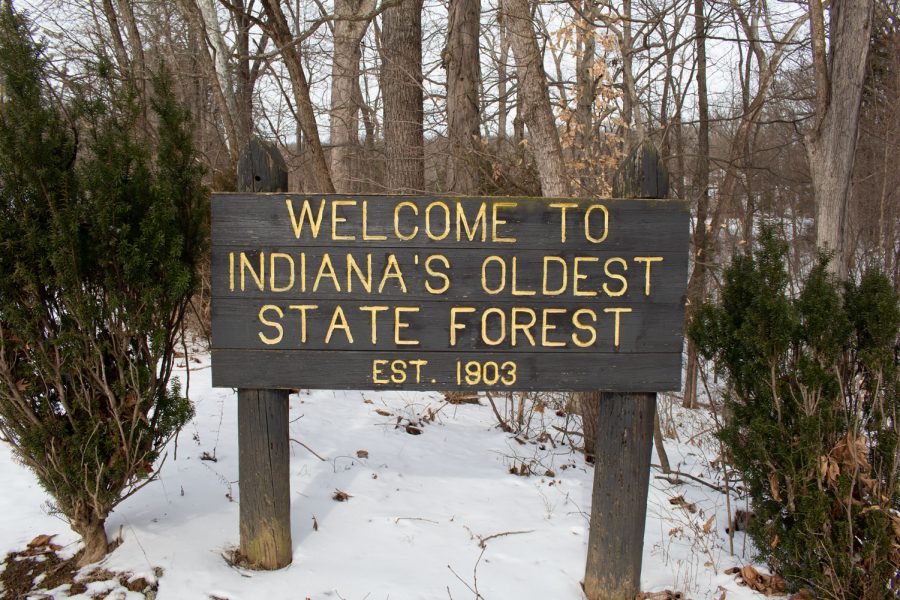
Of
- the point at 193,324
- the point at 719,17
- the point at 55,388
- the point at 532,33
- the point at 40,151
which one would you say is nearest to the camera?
the point at 40,151

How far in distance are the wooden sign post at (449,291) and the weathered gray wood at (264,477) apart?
21 cm

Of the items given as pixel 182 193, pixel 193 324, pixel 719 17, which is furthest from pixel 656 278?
pixel 193 324

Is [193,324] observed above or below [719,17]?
below

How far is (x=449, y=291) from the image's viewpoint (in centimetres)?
287

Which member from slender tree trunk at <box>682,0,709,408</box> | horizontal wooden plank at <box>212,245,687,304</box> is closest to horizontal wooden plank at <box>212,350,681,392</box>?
horizontal wooden plank at <box>212,245,687,304</box>

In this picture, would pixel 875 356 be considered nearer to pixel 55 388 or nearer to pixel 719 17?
pixel 55 388

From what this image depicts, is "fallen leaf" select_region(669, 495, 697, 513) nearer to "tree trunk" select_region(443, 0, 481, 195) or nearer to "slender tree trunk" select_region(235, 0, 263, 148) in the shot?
"tree trunk" select_region(443, 0, 481, 195)

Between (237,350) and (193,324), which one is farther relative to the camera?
(193,324)

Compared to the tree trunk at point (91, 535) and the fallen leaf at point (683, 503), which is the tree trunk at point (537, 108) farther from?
the tree trunk at point (91, 535)

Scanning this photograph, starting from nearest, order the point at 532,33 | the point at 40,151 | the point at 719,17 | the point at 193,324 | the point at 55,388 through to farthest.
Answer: the point at 40,151
the point at 55,388
the point at 532,33
the point at 719,17
the point at 193,324

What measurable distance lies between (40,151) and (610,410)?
2.87 meters

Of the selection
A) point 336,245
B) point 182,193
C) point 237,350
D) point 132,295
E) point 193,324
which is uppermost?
point 182,193

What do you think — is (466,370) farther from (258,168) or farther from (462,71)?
(462,71)

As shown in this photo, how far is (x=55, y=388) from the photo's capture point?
2.91m
